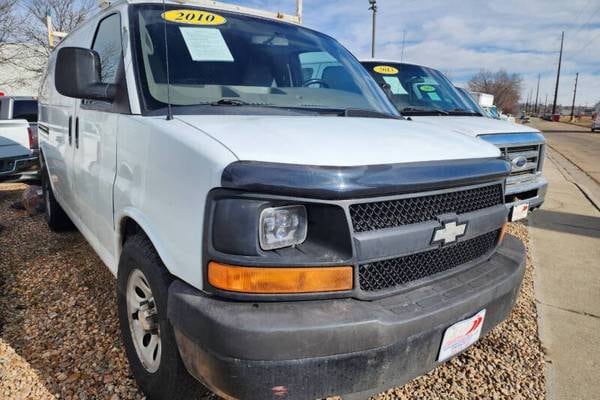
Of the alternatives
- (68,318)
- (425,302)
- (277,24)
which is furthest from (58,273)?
(425,302)

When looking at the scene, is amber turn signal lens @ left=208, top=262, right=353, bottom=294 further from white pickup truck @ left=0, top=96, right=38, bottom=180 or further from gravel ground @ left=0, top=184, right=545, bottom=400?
white pickup truck @ left=0, top=96, right=38, bottom=180

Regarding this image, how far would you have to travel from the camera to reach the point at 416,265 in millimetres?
1930

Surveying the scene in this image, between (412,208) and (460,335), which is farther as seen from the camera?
(460,335)

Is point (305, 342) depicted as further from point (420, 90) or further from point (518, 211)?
point (420, 90)

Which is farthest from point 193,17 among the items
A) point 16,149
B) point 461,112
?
point 16,149

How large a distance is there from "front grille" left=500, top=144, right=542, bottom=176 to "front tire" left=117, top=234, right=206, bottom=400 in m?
4.15

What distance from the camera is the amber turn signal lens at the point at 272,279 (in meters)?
1.59

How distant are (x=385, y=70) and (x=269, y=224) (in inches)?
203

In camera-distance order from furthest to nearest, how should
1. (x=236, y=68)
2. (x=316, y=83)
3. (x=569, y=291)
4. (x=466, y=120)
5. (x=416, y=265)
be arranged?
1. (x=466, y=120)
2. (x=569, y=291)
3. (x=316, y=83)
4. (x=236, y=68)
5. (x=416, y=265)

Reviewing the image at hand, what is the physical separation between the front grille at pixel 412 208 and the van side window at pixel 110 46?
167 cm

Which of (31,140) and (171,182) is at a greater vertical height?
(171,182)

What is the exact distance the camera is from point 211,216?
1.61m

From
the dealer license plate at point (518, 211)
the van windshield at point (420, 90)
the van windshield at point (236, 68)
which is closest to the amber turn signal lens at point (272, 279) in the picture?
the van windshield at point (236, 68)

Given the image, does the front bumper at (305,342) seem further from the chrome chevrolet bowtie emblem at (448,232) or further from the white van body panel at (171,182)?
the chrome chevrolet bowtie emblem at (448,232)
